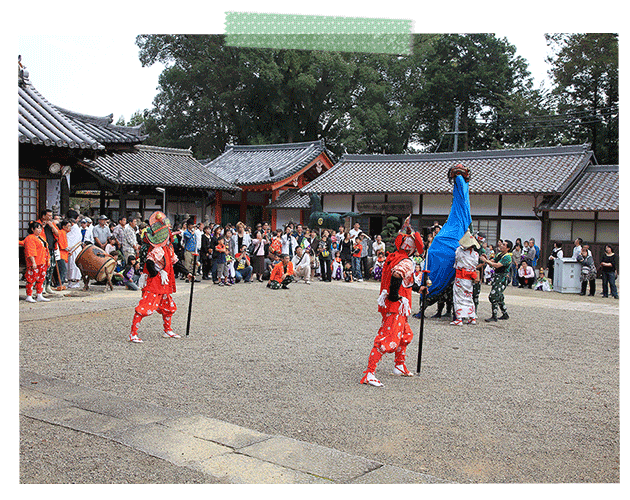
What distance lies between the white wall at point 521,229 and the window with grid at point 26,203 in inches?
578

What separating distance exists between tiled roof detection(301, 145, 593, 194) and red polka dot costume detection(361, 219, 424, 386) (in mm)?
14553

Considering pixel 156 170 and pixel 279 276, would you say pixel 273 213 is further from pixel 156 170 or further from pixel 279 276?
pixel 279 276

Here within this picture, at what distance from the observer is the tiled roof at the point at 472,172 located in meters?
19.7

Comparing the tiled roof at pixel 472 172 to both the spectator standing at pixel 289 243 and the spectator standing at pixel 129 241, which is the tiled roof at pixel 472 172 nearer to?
the spectator standing at pixel 289 243

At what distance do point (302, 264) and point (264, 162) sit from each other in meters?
13.3

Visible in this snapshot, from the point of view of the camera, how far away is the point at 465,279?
961cm

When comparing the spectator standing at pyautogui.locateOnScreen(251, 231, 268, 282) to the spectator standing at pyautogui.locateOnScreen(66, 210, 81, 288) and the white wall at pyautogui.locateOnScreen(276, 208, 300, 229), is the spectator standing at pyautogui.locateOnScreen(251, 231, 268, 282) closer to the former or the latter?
the spectator standing at pyautogui.locateOnScreen(66, 210, 81, 288)

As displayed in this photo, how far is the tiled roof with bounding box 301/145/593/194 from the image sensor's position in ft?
64.6

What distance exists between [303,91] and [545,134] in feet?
41.8

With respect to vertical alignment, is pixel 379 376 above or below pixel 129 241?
below

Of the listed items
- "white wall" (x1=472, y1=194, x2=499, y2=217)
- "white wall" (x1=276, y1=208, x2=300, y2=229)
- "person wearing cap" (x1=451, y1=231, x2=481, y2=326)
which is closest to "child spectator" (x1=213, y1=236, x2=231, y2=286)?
"person wearing cap" (x1=451, y1=231, x2=481, y2=326)

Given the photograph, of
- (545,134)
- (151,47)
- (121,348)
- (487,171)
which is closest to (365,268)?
(487,171)

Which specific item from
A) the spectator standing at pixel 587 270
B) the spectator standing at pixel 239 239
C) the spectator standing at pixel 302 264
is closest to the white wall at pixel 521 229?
the spectator standing at pixel 587 270

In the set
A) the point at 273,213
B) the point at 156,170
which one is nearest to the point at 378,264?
the point at 156,170
